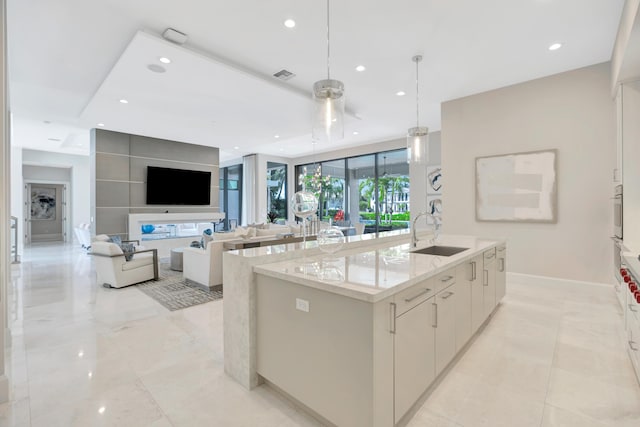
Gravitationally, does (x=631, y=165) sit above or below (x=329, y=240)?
above

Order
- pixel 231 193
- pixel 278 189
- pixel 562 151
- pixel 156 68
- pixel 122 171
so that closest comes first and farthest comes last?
pixel 156 68
pixel 562 151
pixel 122 171
pixel 278 189
pixel 231 193

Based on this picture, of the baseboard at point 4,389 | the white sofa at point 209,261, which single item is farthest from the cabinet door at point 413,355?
the white sofa at point 209,261

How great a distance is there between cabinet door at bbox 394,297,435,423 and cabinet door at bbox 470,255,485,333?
923 mm

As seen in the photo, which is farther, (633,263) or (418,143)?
(418,143)

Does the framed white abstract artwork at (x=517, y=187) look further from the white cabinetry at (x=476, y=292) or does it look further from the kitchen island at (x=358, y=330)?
the kitchen island at (x=358, y=330)

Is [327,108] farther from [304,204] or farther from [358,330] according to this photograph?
[358,330]

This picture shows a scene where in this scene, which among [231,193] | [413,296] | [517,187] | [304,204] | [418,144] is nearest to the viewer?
[413,296]

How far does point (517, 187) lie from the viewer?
4.78 metres

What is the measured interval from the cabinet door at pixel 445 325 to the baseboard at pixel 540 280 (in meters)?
3.31

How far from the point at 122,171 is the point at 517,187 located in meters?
8.60

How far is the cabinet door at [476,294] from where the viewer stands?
2625 millimetres

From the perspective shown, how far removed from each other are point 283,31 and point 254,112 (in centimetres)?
262

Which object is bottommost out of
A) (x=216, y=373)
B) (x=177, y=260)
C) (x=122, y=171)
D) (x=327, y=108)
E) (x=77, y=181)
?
(x=216, y=373)

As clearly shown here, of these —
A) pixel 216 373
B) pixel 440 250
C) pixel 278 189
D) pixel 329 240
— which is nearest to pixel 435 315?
pixel 329 240
